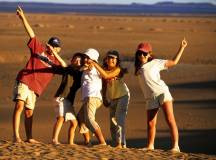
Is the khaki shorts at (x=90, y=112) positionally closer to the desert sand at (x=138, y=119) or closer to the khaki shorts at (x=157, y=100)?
the desert sand at (x=138, y=119)

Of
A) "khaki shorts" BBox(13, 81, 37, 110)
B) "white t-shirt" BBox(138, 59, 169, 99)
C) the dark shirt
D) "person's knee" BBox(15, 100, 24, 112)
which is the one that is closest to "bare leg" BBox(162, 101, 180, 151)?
"white t-shirt" BBox(138, 59, 169, 99)

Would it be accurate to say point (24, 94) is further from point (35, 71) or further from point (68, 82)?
point (68, 82)

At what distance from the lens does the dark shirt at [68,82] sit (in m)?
10.9

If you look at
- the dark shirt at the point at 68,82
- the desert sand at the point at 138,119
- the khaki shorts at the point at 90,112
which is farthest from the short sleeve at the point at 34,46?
the desert sand at the point at 138,119

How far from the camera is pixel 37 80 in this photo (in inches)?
429

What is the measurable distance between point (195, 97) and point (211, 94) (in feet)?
2.03

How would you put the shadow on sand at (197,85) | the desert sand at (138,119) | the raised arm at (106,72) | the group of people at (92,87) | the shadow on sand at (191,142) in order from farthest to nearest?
the shadow on sand at (197,85)
the shadow on sand at (191,142)
the group of people at (92,87)
the raised arm at (106,72)
the desert sand at (138,119)

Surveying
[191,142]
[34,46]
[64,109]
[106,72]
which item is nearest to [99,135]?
[64,109]

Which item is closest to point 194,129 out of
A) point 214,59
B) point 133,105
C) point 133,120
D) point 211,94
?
point 133,120

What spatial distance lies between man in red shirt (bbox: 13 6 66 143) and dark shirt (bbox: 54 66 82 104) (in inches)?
3.8

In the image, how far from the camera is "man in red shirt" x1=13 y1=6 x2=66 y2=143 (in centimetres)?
1083

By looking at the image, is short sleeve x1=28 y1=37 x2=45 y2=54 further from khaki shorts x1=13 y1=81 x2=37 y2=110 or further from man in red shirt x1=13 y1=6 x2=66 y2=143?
khaki shorts x1=13 y1=81 x2=37 y2=110

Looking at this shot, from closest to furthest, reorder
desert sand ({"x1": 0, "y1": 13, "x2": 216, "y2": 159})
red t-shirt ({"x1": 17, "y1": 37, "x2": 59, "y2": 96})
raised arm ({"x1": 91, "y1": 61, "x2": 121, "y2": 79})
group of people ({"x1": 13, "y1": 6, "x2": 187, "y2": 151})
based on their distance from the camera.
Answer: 1. desert sand ({"x1": 0, "y1": 13, "x2": 216, "y2": 159})
2. raised arm ({"x1": 91, "y1": 61, "x2": 121, "y2": 79})
3. group of people ({"x1": 13, "y1": 6, "x2": 187, "y2": 151})
4. red t-shirt ({"x1": 17, "y1": 37, "x2": 59, "y2": 96})

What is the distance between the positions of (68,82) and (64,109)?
445mm
